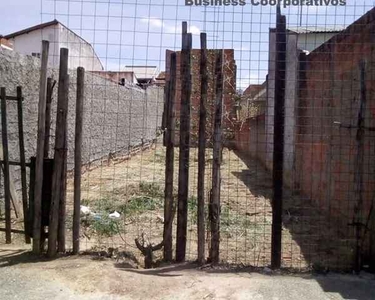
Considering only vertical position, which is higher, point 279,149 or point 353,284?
point 279,149

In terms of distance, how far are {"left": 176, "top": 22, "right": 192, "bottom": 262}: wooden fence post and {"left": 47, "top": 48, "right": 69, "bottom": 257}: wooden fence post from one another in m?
1.33

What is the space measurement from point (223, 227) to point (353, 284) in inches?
105

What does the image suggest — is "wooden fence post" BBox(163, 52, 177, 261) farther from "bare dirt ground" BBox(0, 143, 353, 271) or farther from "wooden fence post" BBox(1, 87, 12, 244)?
"wooden fence post" BBox(1, 87, 12, 244)

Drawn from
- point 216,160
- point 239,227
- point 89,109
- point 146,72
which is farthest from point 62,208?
point 146,72

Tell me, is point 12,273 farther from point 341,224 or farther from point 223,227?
point 341,224

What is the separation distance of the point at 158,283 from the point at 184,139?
5.16ft

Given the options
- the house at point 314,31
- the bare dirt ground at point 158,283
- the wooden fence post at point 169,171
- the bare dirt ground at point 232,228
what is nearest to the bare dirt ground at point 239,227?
the bare dirt ground at point 232,228

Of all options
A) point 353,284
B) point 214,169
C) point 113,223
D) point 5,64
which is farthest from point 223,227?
point 5,64

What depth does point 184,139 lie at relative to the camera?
17.2ft

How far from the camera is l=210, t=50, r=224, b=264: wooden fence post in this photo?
16.7ft

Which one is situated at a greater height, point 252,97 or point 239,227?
point 252,97

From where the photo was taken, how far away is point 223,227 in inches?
281

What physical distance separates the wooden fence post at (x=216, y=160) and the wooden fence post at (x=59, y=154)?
5.58ft

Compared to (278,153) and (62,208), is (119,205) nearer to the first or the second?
(62,208)
